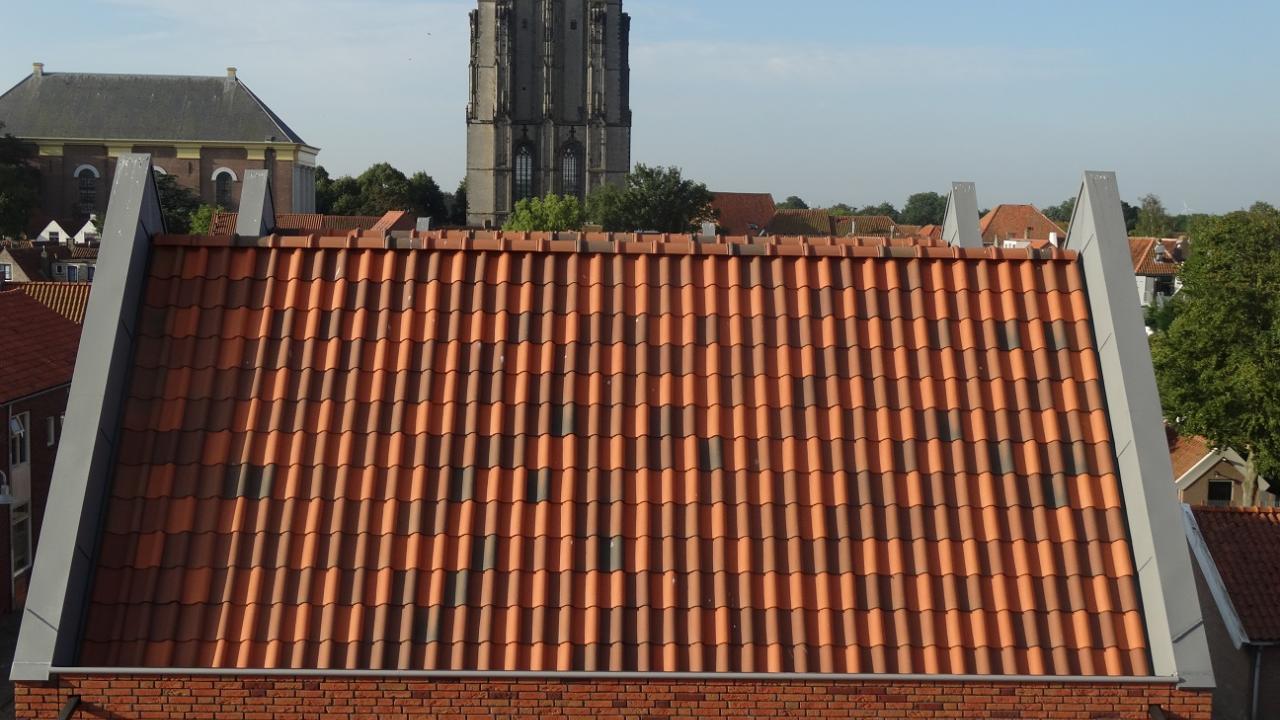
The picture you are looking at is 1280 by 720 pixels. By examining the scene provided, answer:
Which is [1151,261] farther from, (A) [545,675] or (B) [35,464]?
(A) [545,675]

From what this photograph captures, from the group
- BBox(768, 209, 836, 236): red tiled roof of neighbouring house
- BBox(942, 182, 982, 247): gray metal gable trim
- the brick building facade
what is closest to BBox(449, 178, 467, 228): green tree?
the brick building facade

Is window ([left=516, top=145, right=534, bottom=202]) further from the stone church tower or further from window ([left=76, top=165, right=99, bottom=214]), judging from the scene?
window ([left=76, top=165, right=99, bottom=214])

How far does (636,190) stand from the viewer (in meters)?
101

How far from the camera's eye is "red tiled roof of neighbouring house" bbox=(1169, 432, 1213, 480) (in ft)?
128

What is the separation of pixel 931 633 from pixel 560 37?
108925 mm

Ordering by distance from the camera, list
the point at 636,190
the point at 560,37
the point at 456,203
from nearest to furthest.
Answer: the point at 636,190, the point at 560,37, the point at 456,203

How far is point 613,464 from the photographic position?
23.8ft

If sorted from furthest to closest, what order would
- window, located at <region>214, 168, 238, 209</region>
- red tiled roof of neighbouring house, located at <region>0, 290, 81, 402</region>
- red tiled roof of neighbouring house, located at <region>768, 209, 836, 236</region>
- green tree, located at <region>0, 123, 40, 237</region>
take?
window, located at <region>214, 168, 238, 209</region>, green tree, located at <region>0, 123, 40, 237</region>, red tiled roof of neighbouring house, located at <region>768, 209, 836, 236</region>, red tiled roof of neighbouring house, located at <region>0, 290, 81, 402</region>

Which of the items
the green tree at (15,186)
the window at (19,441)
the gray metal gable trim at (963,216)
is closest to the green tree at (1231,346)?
the gray metal gable trim at (963,216)

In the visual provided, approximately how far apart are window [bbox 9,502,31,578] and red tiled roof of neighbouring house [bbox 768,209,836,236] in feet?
279

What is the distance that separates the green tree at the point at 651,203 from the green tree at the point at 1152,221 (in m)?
57.3

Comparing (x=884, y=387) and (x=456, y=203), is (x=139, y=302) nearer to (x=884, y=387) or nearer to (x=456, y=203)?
(x=884, y=387)

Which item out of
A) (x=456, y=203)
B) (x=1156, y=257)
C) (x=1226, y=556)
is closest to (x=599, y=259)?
(x=1226, y=556)

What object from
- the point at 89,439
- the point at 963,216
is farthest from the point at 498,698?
the point at 963,216
